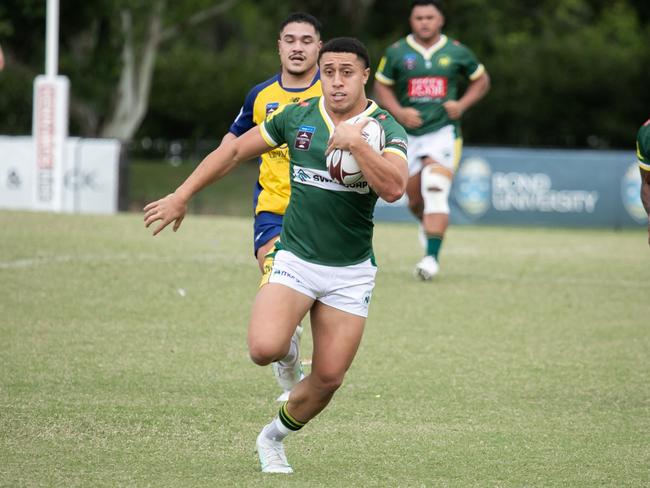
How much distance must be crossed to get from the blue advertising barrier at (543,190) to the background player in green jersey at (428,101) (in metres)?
8.94

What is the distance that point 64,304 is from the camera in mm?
10383

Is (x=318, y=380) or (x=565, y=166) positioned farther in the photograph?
(x=565, y=166)

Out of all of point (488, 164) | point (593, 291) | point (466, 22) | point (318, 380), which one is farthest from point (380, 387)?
point (466, 22)

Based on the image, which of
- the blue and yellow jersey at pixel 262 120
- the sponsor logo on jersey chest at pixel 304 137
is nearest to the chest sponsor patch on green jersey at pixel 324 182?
the sponsor logo on jersey chest at pixel 304 137

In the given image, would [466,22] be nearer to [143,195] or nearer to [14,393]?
[143,195]

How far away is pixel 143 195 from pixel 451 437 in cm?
1687

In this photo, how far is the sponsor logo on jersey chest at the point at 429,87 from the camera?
41.4ft

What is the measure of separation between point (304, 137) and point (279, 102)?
1.86 meters

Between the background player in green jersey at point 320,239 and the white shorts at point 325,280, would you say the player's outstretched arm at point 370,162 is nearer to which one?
the background player in green jersey at point 320,239

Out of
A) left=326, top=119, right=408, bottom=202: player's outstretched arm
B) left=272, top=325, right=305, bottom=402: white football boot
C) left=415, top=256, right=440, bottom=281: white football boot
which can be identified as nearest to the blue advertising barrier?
left=415, top=256, right=440, bottom=281: white football boot

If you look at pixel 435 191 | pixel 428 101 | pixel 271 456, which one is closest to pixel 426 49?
pixel 428 101

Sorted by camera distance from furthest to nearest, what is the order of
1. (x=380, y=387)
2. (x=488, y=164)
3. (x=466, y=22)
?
1. (x=466, y=22)
2. (x=488, y=164)
3. (x=380, y=387)

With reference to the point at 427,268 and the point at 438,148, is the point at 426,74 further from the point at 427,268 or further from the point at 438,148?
the point at 427,268

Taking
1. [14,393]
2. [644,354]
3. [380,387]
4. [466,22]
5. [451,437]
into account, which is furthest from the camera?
[466,22]
